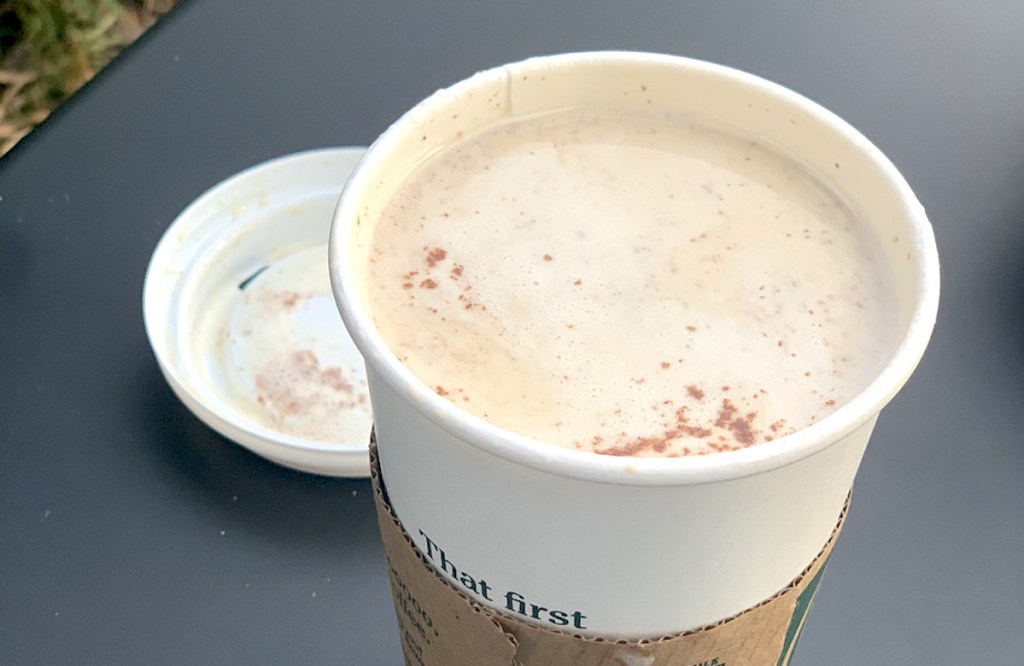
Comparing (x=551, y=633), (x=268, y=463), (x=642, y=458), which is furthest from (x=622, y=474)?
(x=268, y=463)

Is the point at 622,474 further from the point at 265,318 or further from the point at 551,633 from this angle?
the point at 265,318

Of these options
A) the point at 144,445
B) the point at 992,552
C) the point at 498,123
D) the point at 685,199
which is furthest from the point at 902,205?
the point at 144,445

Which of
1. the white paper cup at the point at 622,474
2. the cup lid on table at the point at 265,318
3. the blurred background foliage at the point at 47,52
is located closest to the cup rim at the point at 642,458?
the white paper cup at the point at 622,474

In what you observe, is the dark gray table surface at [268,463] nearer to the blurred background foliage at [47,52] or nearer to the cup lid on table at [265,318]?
the cup lid on table at [265,318]

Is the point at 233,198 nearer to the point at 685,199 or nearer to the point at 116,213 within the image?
the point at 116,213

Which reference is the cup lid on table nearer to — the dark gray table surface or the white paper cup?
the dark gray table surface

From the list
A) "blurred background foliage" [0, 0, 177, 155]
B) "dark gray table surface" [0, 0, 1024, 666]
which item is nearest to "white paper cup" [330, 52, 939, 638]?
"dark gray table surface" [0, 0, 1024, 666]
